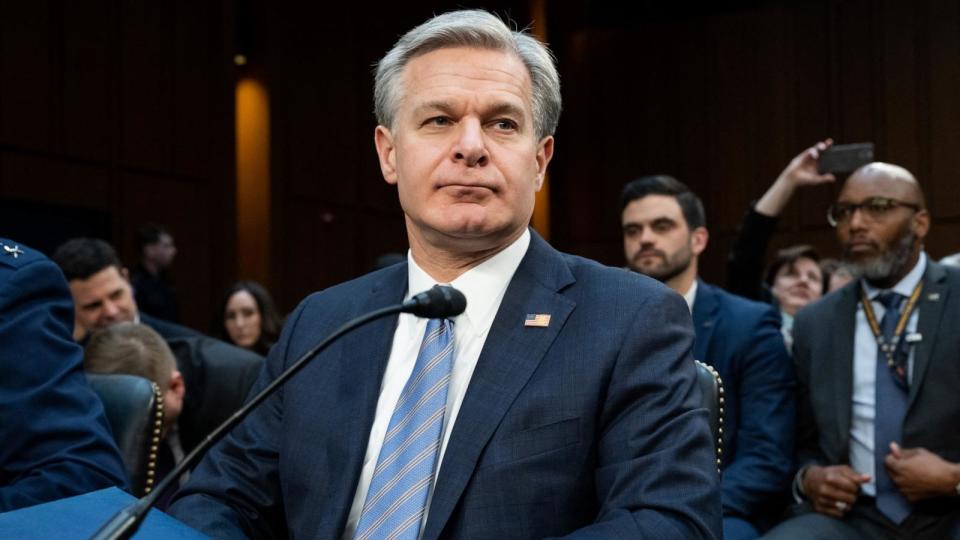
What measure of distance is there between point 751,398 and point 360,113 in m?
7.30

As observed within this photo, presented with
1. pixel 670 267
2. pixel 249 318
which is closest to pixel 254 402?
pixel 670 267

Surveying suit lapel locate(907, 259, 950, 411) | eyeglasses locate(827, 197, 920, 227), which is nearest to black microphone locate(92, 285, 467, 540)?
suit lapel locate(907, 259, 950, 411)

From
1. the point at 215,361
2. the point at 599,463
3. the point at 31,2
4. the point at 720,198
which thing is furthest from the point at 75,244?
the point at 720,198

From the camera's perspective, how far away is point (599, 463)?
159 centimetres

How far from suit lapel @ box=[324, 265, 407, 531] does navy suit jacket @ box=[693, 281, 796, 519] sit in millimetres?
1644

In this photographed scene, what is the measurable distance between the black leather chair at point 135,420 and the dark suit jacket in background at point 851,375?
1852 mm

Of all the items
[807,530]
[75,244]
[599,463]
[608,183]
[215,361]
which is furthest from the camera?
[608,183]

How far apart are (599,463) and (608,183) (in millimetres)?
10209

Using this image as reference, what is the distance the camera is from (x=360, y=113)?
10.1 metres

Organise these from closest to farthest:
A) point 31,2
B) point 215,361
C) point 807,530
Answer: point 807,530 < point 215,361 < point 31,2

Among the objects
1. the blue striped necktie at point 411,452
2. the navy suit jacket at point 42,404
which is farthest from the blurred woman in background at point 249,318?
the blue striped necktie at point 411,452

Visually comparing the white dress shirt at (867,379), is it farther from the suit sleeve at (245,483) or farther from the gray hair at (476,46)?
the suit sleeve at (245,483)

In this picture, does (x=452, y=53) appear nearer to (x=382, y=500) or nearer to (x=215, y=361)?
(x=382, y=500)

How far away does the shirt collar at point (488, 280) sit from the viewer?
1764 mm
